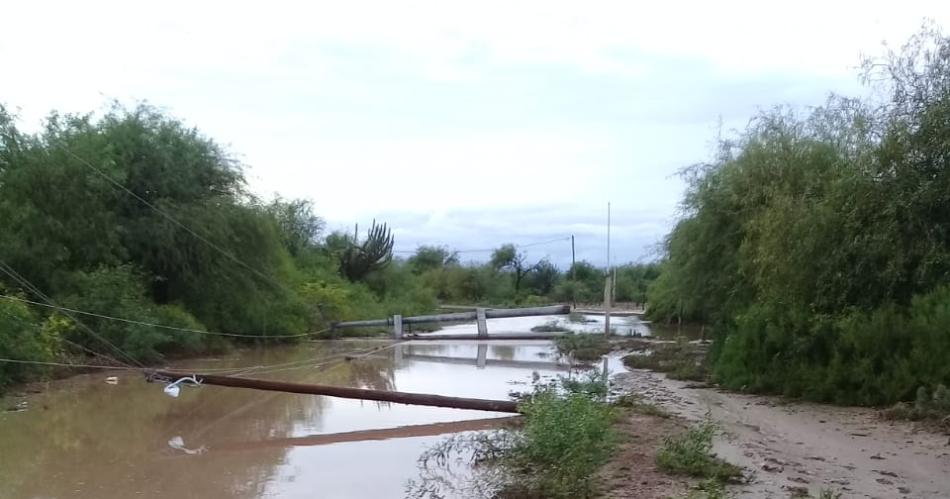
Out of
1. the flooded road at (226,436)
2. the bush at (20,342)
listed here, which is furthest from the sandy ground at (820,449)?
the bush at (20,342)

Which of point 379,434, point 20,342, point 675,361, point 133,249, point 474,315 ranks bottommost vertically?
point 379,434

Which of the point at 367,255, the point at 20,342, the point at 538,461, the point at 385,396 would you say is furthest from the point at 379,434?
the point at 367,255

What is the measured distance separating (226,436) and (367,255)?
3294cm

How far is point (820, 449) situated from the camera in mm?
9227

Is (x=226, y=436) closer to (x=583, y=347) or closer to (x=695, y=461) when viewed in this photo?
(x=695, y=461)

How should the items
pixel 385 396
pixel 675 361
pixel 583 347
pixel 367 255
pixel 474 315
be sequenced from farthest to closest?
pixel 367 255, pixel 474 315, pixel 583 347, pixel 675 361, pixel 385 396

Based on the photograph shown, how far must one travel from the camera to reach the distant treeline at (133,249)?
17859 mm

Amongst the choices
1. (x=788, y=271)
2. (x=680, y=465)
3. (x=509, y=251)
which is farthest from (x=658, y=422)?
(x=509, y=251)

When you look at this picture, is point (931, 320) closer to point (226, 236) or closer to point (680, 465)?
point (680, 465)

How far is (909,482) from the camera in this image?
7.54 m

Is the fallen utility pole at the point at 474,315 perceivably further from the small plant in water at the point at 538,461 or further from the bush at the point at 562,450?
the bush at the point at 562,450

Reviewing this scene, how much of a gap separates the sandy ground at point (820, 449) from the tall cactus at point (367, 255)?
105ft

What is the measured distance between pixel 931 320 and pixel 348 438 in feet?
28.2

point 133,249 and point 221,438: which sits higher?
point 133,249
